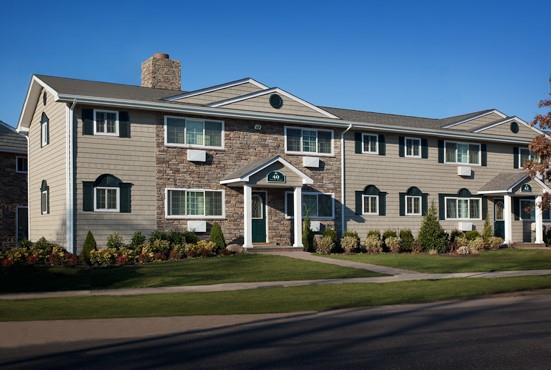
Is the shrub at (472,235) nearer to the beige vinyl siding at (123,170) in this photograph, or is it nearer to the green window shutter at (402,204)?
the green window shutter at (402,204)

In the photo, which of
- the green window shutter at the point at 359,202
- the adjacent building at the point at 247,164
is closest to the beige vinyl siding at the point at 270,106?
the adjacent building at the point at 247,164

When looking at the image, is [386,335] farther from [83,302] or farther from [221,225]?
[221,225]

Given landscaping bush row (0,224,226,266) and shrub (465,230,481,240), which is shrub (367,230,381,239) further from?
landscaping bush row (0,224,226,266)

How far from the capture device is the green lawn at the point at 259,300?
1288 centimetres

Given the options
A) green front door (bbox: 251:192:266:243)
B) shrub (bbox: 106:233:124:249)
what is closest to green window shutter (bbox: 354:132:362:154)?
green front door (bbox: 251:192:266:243)

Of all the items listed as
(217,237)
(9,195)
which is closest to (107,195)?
(217,237)

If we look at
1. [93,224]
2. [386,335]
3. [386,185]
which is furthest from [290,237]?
[386,335]

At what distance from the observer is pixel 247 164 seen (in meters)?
28.1

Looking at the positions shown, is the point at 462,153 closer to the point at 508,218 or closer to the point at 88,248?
the point at 508,218

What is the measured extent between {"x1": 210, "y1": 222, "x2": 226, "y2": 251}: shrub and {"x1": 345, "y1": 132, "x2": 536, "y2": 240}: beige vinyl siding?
696 centimetres

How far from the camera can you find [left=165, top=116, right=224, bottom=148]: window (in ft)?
87.2

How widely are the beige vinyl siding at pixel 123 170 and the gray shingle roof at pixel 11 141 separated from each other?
10.2m

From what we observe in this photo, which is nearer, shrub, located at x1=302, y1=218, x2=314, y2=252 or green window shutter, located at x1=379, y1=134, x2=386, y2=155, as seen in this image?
shrub, located at x1=302, y1=218, x2=314, y2=252

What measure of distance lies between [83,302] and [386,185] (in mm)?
19479
